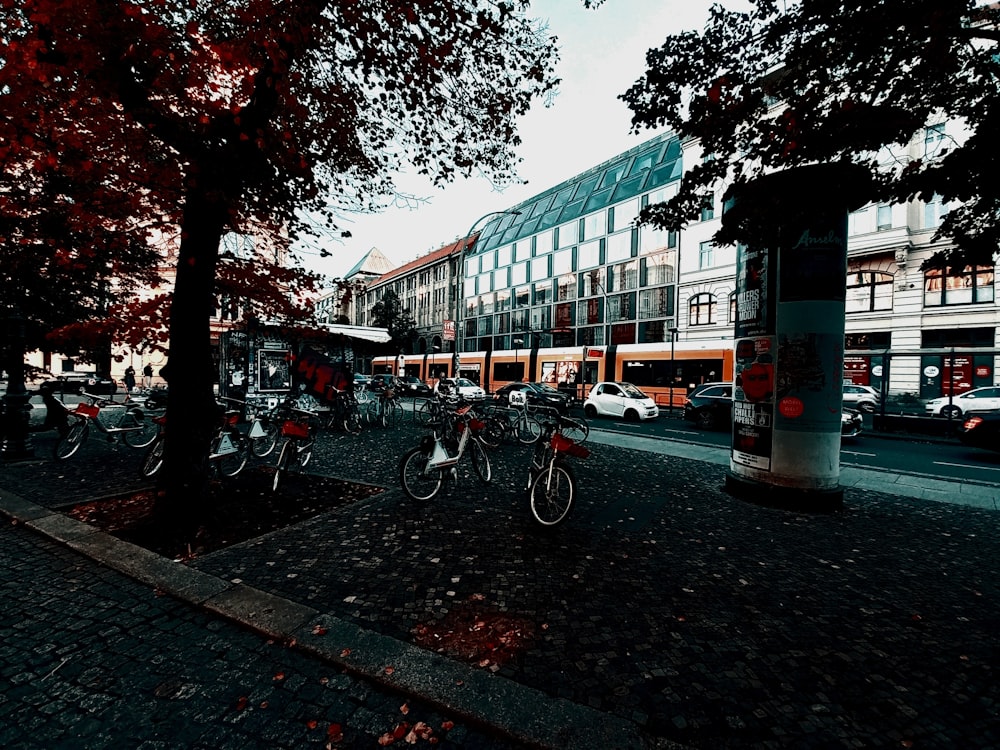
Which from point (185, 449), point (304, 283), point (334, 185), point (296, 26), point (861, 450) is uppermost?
point (296, 26)

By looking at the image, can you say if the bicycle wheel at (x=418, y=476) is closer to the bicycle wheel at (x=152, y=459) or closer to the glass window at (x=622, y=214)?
the bicycle wheel at (x=152, y=459)

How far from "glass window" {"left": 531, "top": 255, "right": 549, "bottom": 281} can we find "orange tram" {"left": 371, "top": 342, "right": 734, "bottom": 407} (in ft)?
59.1

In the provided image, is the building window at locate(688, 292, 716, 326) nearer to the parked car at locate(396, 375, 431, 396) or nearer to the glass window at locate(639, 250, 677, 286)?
the glass window at locate(639, 250, 677, 286)

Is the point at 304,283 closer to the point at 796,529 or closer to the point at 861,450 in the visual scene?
the point at 796,529

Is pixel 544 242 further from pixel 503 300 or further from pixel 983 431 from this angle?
pixel 983 431

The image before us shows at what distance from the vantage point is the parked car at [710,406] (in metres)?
15.8

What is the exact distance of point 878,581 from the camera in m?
3.90

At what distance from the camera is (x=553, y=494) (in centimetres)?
525

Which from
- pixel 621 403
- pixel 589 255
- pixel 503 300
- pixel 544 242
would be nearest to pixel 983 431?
pixel 621 403

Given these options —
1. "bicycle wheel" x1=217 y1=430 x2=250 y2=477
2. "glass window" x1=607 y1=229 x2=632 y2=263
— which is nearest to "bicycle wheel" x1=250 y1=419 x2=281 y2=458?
"bicycle wheel" x1=217 y1=430 x2=250 y2=477

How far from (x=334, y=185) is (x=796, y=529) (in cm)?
799

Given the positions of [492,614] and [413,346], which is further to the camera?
[413,346]

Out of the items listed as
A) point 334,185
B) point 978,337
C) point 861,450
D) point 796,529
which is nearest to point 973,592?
point 796,529

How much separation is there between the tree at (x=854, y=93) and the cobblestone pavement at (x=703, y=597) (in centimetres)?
320
